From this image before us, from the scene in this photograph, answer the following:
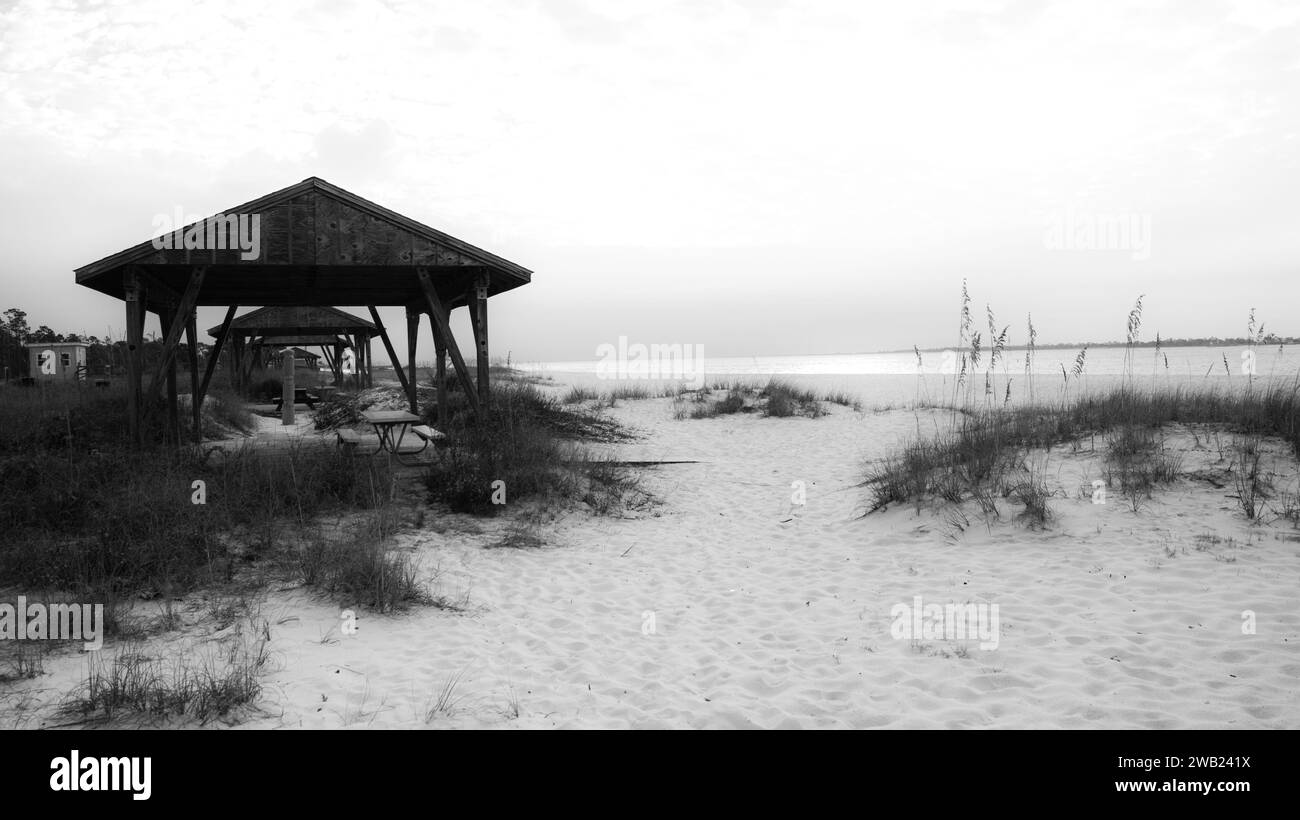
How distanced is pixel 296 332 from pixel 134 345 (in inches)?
619

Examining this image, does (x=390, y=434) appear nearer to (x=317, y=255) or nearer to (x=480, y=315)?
(x=480, y=315)

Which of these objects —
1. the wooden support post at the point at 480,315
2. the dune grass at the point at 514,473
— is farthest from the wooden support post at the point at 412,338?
the wooden support post at the point at 480,315

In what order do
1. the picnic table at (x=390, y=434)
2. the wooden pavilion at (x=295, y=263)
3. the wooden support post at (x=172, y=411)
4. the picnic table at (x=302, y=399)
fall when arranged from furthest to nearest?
the picnic table at (x=302, y=399) → the wooden support post at (x=172, y=411) → the picnic table at (x=390, y=434) → the wooden pavilion at (x=295, y=263)

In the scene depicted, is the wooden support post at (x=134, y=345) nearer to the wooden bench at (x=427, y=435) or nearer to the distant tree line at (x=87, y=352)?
the wooden bench at (x=427, y=435)

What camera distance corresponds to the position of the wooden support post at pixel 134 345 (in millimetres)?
9352

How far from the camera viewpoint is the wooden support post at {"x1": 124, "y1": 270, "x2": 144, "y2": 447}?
30.7 feet

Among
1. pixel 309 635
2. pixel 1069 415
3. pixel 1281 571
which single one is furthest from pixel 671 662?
pixel 1069 415

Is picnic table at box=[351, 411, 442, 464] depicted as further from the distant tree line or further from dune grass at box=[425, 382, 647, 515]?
the distant tree line

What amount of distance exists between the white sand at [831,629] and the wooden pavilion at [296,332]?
1265 centimetres

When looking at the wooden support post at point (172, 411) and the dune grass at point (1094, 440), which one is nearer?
the dune grass at point (1094, 440)

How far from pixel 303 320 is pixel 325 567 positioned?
1874cm

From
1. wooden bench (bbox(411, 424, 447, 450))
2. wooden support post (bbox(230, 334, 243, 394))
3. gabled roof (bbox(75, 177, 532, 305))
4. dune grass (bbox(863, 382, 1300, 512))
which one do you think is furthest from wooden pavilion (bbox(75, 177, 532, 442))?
wooden support post (bbox(230, 334, 243, 394))

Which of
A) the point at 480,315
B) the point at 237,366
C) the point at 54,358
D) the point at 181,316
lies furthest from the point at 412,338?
the point at 54,358
